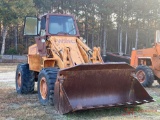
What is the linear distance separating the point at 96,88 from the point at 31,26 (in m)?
3.20

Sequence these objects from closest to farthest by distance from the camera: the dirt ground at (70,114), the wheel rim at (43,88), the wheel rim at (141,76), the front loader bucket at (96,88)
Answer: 1. the dirt ground at (70,114)
2. the front loader bucket at (96,88)
3. the wheel rim at (43,88)
4. the wheel rim at (141,76)

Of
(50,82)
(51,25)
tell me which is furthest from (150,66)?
(50,82)

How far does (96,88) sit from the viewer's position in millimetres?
6312

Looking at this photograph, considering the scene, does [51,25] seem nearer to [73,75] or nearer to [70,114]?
[73,75]

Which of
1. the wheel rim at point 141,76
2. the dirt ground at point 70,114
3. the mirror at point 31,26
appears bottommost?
the dirt ground at point 70,114

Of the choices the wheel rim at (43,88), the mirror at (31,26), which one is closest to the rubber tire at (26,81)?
the mirror at (31,26)

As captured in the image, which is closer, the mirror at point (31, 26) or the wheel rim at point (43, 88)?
the wheel rim at point (43, 88)

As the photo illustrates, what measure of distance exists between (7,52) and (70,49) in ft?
97.4

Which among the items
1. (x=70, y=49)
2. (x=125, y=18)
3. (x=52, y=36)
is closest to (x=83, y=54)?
(x=70, y=49)

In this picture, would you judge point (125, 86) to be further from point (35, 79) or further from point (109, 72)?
point (35, 79)

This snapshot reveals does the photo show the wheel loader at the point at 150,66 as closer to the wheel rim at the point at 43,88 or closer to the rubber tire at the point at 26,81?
the rubber tire at the point at 26,81

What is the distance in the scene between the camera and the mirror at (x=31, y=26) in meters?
8.16

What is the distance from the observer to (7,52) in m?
35.7

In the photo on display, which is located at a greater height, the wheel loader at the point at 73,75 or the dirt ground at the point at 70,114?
the wheel loader at the point at 73,75
